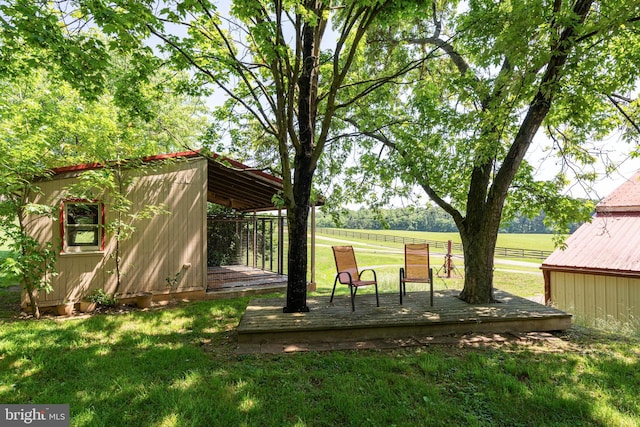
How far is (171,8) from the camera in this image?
464cm

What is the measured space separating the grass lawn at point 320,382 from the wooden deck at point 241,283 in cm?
321

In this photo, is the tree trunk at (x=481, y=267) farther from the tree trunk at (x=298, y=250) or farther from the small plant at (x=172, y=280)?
the small plant at (x=172, y=280)

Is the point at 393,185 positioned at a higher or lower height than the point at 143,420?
higher

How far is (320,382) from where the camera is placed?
3.32 metres

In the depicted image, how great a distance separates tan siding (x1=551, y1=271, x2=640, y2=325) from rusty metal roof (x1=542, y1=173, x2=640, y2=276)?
0.29 m

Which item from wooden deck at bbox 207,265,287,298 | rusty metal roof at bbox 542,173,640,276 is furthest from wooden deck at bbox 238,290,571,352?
rusty metal roof at bbox 542,173,640,276

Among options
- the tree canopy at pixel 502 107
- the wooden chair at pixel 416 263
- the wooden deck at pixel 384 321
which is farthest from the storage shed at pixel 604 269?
the wooden chair at pixel 416 263

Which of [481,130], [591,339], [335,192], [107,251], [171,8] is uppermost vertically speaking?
[171,8]

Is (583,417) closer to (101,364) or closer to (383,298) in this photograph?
(383,298)

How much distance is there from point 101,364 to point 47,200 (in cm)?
416

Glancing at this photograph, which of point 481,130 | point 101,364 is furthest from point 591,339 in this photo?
point 101,364

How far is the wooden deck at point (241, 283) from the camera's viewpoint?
7977 mm

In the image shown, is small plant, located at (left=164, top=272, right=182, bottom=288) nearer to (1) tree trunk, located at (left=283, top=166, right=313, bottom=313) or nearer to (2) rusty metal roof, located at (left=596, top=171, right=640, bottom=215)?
(1) tree trunk, located at (left=283, top=166, right=313, bottom=313)

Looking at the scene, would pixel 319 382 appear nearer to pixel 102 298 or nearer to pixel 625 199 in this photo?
pixel 102 298
